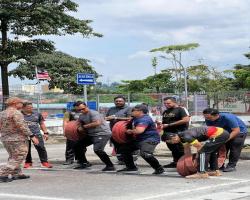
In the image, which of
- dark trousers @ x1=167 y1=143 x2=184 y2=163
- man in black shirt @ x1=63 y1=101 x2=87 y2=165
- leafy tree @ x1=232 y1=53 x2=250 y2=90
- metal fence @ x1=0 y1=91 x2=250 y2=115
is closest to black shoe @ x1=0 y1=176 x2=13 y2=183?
man in black shirt @ x1=63 y1=101 x2=87 y2=165

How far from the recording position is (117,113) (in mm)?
13719

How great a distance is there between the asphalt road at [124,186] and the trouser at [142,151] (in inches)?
11.9

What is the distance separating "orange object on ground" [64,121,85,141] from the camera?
13.1 metres

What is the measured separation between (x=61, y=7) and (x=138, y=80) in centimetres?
5175

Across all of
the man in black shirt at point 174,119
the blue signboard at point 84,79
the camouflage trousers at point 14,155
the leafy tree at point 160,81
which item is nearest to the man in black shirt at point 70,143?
the man in black shirt at point 174,119

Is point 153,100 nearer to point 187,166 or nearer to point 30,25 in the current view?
point 30,25

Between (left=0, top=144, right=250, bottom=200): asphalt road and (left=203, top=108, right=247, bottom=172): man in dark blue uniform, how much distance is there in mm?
349

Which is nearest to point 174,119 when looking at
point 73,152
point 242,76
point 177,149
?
point 177,149

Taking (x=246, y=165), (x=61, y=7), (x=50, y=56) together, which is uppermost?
(x=61, y=7)

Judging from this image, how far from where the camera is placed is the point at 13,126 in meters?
11.5

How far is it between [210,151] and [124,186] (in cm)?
195

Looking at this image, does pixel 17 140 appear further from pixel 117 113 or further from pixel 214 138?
pixel 214 138

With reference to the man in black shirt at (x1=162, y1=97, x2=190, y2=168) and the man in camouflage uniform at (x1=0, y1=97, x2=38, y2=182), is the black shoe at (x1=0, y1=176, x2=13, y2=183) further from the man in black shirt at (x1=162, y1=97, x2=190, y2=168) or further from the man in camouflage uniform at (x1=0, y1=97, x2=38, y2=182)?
the man in black shirt at (x1=162, y1=97, x2=190, y2=168)

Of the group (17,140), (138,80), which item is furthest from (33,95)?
(138,80)
